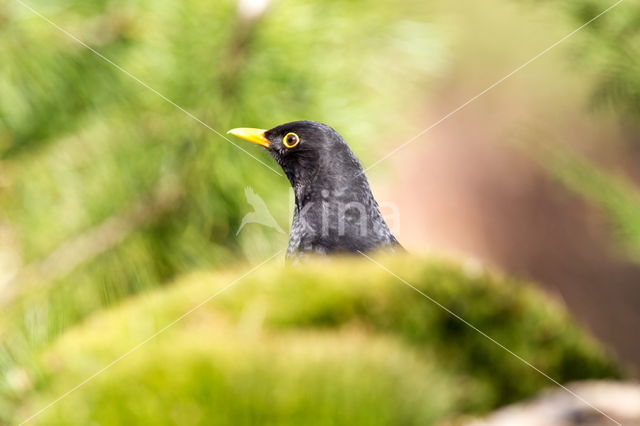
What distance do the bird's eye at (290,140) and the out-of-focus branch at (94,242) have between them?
414 millimetres

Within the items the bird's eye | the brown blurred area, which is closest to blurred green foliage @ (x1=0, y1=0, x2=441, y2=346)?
the bird's eye

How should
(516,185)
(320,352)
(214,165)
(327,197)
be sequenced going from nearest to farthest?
(320,352) < (327,197) < (214,165) < (516,185)

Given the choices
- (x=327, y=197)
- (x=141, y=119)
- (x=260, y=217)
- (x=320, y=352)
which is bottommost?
(x=320, y=352)

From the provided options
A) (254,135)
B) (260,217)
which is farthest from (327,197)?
(260,217)

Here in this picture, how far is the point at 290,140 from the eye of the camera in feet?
7.03

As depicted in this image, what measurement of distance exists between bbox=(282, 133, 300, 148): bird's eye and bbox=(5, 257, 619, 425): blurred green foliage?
34.0 inches

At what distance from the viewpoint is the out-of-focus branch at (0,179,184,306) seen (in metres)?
2.24

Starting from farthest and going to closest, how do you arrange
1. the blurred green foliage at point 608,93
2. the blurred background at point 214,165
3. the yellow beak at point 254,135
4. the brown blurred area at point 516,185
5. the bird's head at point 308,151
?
the brown blurred area at point 516,185, the yellow beak at point 254,135, the bird's head at point 308,151, the blurred green foliage at point 608,93, the blurred background at point 214,165

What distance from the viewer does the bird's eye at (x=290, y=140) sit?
212cm

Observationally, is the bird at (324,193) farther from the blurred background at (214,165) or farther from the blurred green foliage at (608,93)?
the blurred green foliage at (608,93)

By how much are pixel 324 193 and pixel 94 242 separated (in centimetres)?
69

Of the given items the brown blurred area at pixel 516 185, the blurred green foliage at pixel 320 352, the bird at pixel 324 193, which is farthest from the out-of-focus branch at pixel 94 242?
the brown blurred area at pixel 516 185

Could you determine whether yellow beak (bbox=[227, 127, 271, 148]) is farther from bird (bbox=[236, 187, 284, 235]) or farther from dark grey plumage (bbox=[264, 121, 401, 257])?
bird (bbox=[236, 187, 284, 235])

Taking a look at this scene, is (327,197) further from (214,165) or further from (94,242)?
(94,242)
